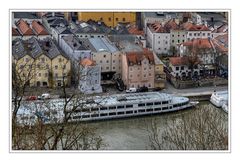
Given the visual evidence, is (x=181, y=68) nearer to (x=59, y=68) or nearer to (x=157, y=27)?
(x=157, y=27)

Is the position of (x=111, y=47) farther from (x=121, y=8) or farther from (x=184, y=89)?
(x=121, y=8)

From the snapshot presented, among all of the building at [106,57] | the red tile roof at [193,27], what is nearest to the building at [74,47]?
the building at [106,57]

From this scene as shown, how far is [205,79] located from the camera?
4348mm

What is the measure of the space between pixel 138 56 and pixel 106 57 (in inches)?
11.7

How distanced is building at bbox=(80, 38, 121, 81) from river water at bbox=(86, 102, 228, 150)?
548mm

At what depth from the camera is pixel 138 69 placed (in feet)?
14.1

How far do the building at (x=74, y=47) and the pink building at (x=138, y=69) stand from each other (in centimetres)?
36

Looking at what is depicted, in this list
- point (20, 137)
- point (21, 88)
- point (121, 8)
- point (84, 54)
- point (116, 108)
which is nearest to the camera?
point (121, 8)

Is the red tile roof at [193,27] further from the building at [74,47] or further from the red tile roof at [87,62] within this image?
the red tile roof at [87,62]

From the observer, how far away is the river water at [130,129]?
9.23ft

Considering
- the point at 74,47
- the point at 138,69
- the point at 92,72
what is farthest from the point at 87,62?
the point at 138,69

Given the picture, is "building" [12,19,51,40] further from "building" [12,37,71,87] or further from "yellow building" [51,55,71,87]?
"yellow building" [51,55,71,87]

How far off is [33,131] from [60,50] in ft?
7.85

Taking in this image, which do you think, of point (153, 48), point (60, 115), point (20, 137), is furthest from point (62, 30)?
point (20, 137)
